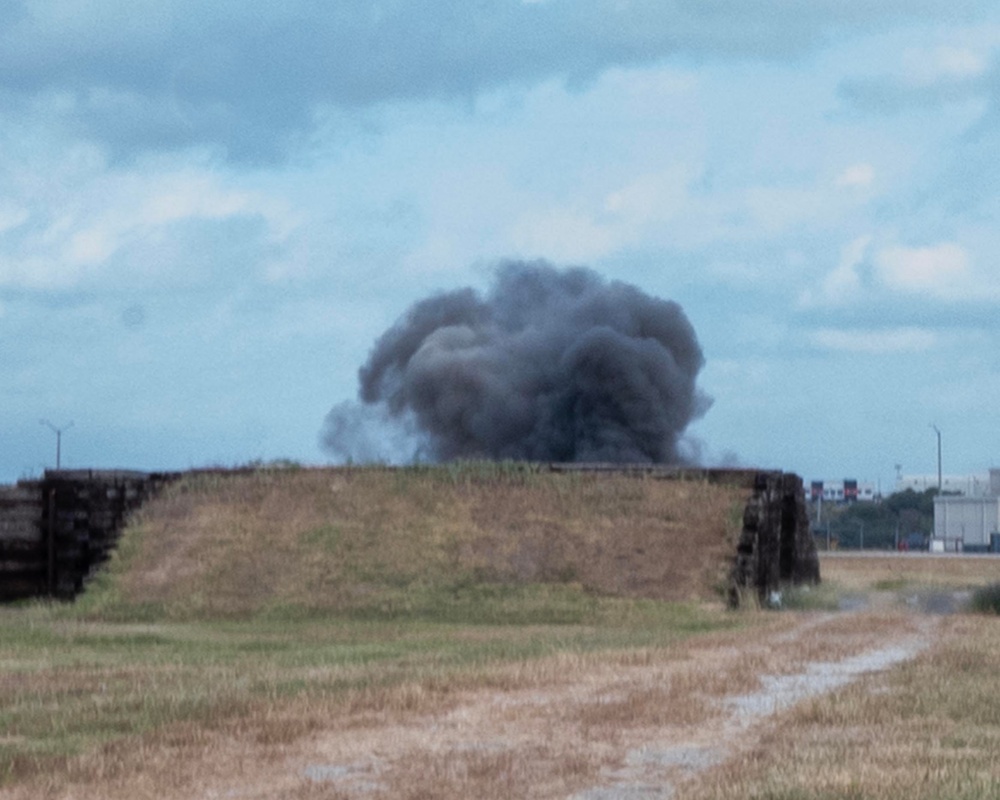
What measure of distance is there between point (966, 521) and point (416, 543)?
239 feet

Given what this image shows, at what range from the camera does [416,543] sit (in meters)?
33.2

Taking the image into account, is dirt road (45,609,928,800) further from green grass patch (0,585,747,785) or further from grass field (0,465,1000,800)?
green grass patch (0,585,747,785)

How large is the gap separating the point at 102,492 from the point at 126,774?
986 inches

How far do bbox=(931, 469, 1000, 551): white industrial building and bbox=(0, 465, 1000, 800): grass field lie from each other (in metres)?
51.0

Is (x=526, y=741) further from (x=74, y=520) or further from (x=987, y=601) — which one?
(x=74, y=520)

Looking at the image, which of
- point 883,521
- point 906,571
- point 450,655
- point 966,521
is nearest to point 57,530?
point 450,655

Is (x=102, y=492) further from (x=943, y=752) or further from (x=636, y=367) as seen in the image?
(x=943, y=752)

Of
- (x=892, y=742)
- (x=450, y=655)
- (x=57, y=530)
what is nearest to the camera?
(x=892, y=742)

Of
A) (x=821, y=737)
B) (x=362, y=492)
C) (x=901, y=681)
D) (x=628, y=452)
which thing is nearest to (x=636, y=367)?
(x=628, y=452)

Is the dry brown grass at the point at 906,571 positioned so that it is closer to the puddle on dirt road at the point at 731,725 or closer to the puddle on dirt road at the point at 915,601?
the puddle on dirt road at the point at 915,601

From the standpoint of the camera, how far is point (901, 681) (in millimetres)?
17922

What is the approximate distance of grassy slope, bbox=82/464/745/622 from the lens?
31500 mm

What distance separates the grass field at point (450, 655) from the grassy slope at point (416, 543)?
0.06 meters

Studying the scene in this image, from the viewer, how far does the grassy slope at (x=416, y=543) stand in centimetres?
3150
